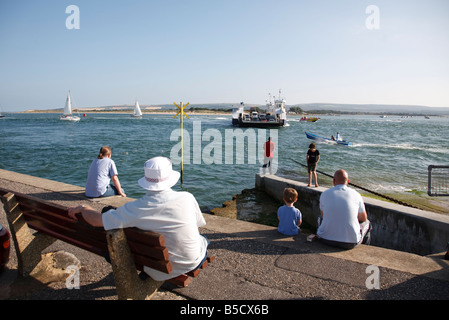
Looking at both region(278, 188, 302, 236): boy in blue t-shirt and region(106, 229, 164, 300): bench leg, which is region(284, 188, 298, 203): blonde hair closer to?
region(278, 188, 302, 236): boy in blue t-shirt

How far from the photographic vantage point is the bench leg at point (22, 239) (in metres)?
3.06

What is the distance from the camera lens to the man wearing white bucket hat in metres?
2.38

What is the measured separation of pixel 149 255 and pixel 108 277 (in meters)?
1.33

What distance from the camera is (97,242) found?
2.69 metres

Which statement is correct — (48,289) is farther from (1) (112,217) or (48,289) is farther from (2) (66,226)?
(1) (112,217)

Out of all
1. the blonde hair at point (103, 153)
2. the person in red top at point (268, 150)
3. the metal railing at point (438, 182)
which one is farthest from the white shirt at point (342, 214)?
the person in red top at point (268, 150)

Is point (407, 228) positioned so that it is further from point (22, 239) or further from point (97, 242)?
point (22, 239)

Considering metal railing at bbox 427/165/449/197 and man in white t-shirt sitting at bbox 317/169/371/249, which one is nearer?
man in white t-shirt sitting at bbox 317/169/371/249

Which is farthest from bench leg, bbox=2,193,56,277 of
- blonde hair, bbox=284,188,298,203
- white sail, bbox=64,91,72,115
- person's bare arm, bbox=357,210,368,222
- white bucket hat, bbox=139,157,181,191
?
white sail, bbox=64,91,72,115

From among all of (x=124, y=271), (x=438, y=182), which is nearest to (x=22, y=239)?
(x=124, y=271)

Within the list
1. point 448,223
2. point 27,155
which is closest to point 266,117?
point 27,155

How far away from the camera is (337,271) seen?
347 centimetres

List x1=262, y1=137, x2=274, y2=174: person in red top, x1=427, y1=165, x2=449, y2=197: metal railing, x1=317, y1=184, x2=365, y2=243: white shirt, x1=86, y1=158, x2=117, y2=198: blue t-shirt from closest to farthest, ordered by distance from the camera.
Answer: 1. x1=317, y1=184, x2=365, y2=243: white shirt
2. x1=86, y1=158, x2=117, y2=198: blue t-shirt
3. x1=427, y1=165, x2=449, y2=197: metal railing
4. x1=262, y1=137, x2=274, y2=174: person in red top

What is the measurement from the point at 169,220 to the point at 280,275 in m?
1.69
